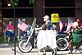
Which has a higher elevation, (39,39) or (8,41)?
(39,39)

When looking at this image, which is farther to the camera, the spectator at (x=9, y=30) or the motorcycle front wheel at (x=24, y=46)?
the spectator at (x=9, y=30)

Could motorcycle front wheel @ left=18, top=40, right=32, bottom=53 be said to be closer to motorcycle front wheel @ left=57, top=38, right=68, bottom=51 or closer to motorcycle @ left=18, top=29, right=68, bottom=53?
motorcycle @ left=18, top=29, right=68, bottom=53

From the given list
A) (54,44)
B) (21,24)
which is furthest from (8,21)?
(54,44)

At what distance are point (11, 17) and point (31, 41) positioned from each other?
31.0ft

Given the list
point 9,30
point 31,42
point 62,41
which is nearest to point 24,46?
point 31,42

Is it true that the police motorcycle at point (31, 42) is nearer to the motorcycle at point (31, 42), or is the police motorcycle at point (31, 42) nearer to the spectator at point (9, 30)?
the motorcycle at point (31, 42)

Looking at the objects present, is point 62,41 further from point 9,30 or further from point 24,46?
point 9,30

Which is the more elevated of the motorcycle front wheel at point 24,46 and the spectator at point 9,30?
the motorcycle front wheel at point 24,46

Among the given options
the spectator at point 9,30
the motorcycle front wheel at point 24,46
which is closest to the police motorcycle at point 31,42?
the motorcycle front wheel at point 24,46

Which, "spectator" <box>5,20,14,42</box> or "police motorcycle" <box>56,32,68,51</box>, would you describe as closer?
"police motorcycle" <box>56,32,68,51</box>

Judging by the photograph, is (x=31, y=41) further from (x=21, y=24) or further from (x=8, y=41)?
(x=8, y=41)

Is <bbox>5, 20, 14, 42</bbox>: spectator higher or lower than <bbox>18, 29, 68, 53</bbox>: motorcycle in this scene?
lower

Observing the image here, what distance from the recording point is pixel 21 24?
67.1ft

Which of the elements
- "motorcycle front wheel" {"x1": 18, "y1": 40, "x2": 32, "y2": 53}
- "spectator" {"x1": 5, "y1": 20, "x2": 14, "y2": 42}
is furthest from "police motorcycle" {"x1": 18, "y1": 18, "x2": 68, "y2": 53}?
"spectator" {"x1": 5, "y1": 20, "x2": 14, "y2": 42}
